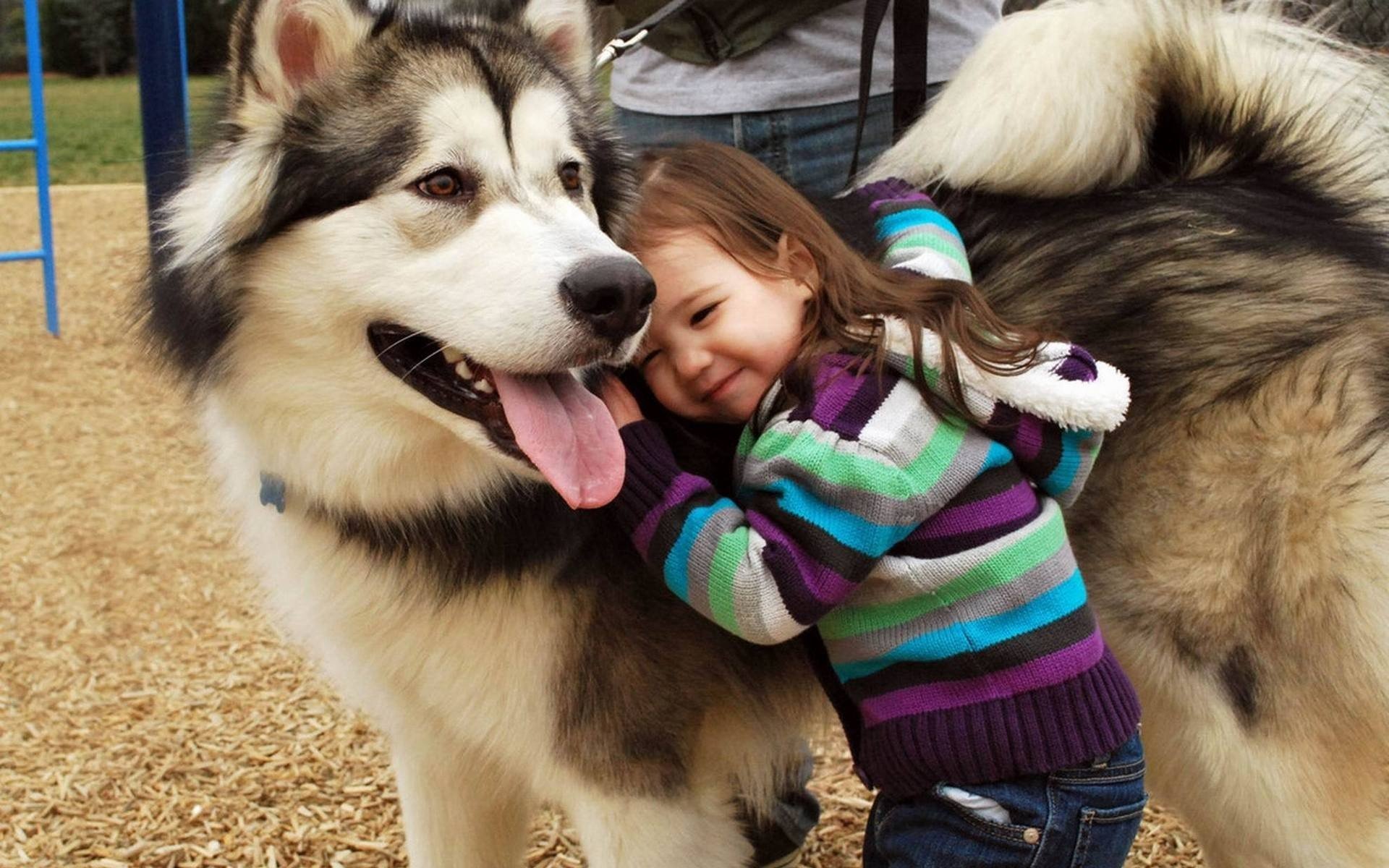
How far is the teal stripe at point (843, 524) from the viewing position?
175 cm

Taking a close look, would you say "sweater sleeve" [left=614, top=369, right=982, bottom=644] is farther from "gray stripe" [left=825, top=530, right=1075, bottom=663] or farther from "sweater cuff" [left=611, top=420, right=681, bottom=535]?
"gray stripe" [left=825, top=530, right=1075, bottom=663]

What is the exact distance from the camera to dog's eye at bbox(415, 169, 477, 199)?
1.83m

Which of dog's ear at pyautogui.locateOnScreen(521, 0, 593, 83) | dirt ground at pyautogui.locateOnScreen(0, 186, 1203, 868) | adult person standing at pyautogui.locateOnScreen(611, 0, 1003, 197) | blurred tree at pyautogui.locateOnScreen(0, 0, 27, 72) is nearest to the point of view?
dog's ear at pyautogui.locateOnScreen(521, 0, 593, 83)

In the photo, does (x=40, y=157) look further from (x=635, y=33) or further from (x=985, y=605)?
(x=985, y=605)

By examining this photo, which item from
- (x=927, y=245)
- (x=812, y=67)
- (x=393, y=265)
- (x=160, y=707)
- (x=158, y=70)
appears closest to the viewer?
(x=393, y=265)

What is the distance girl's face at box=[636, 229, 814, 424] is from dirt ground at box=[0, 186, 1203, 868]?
83 centimetres

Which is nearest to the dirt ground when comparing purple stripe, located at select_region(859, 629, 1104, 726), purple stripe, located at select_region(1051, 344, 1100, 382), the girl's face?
purple stripe, located at select_region(859, 629, 1104, 726)

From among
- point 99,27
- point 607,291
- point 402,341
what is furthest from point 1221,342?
point 99,27

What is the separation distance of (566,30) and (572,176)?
340mm

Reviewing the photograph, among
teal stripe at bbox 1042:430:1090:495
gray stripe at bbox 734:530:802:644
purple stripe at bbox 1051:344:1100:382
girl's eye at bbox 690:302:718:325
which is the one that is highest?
purple stripe at bbox 1051:344:1100:382

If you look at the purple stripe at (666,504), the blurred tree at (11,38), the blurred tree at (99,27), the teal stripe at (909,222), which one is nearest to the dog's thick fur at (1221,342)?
the teal stripe at (909,222)

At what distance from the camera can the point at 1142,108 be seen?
2.23 m

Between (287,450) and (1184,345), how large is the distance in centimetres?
140

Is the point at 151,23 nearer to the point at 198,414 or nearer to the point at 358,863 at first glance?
the point at 198,414
